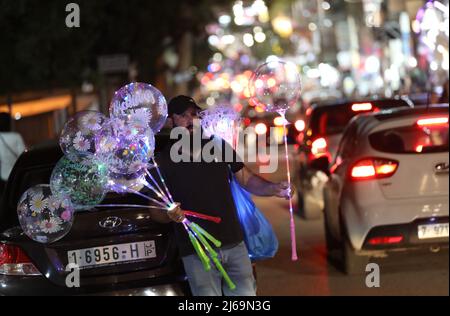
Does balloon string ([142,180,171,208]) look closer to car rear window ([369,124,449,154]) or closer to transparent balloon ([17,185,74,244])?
transparent balloon ([17,185,74,244])

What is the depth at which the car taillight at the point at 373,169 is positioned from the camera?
26.3 feet

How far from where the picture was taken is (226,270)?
5.23m

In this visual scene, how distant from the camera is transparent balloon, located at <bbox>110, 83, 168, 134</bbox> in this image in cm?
531

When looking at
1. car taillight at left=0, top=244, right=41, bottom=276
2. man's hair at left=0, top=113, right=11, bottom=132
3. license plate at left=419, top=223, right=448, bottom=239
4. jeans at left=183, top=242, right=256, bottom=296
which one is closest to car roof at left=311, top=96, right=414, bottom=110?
license plate at left=419, top=223, right=448, bottom=239

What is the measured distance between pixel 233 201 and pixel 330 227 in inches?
167

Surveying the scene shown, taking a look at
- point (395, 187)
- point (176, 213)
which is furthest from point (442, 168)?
point (176, 213)

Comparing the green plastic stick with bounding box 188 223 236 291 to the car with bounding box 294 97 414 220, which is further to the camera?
the car with bounding box 294 97 414 220

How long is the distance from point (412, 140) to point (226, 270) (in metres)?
3.84

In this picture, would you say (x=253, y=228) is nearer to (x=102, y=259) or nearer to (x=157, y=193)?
(x=157, y=193)

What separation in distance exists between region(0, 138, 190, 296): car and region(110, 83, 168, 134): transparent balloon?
2.18ft

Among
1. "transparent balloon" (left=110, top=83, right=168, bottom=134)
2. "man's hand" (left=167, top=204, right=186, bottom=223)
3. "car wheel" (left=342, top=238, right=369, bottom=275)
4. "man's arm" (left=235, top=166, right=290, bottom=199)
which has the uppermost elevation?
"transparent balloon" (left=110, top=83, right=168, bottom=134)

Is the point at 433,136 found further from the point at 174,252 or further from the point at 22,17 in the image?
the point at 22,17

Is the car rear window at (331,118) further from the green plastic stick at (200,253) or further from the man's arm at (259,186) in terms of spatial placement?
the green plastic stick at (200,253)

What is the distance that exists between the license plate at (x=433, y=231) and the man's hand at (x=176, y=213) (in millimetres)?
3577
